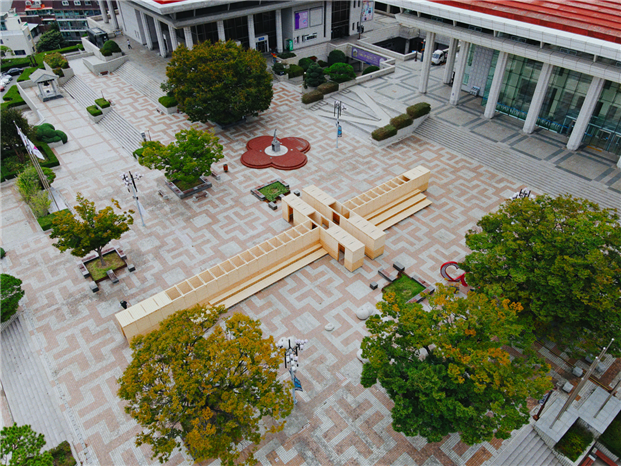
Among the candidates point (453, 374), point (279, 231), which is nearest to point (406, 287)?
point (279, 231)

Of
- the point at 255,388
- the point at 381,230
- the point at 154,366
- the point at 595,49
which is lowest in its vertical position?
the point at 381,230

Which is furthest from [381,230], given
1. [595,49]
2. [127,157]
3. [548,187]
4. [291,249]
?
[127,157]

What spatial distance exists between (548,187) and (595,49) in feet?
39.9

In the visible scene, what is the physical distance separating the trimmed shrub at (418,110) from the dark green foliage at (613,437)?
1367 inches

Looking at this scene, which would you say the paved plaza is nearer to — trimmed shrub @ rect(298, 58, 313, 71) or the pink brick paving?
the pink brick paving

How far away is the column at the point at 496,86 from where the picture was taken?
46.3 meters

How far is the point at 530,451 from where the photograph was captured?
24.6 metres

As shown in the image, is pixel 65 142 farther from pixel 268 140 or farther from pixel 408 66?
pixel 408 66

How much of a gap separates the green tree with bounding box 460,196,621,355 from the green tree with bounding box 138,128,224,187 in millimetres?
23727

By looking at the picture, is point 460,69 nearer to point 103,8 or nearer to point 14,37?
point 103,8

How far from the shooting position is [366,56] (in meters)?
67.9

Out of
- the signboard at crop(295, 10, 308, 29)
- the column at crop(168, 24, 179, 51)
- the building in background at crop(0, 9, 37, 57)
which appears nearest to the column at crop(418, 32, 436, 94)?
the signboard at crop(295, 10, 308, 29)

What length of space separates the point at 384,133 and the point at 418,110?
17.6ft

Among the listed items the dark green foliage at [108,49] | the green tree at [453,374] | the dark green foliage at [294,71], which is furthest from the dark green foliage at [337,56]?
the green tree at [453,374]
